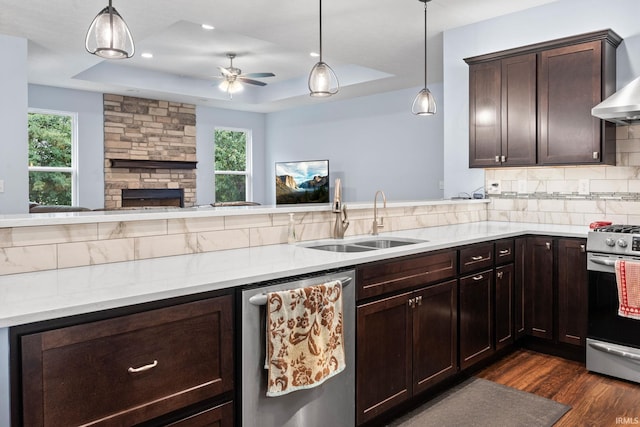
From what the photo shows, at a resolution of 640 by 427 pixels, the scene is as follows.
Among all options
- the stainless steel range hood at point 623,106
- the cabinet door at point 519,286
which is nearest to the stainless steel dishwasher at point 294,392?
the cabinet door at point 519,286

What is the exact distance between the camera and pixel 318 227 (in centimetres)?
285

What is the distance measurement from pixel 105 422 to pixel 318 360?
2.66 feet

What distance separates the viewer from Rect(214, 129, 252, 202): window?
341 inches

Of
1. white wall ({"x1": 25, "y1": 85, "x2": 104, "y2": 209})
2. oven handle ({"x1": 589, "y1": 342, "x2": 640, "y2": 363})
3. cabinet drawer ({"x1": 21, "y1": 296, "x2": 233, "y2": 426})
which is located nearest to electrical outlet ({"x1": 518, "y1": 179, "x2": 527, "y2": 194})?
oven handle ({"x1": 589, "y1": 342, "x2": 640, "y2": 363})

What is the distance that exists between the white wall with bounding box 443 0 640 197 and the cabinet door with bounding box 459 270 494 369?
1615 mm

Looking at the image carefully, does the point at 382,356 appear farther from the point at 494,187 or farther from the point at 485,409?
the point at 494,187

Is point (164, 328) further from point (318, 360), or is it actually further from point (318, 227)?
point (318, 227)

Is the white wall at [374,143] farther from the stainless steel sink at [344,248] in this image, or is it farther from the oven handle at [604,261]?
the stainless steel sink at [344,248]

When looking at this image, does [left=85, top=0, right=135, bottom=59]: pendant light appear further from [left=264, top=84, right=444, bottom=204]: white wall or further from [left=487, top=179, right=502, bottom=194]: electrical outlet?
[left=264, top=84, right=444, bottom=204]: white wall

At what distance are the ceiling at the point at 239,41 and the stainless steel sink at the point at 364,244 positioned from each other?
6.71 ft

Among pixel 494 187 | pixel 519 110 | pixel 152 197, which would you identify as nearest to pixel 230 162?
pixel 152 197

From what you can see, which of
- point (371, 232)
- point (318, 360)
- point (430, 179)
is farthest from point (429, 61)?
point (318, 360)

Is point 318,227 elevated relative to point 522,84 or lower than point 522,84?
lower

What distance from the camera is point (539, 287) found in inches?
132
